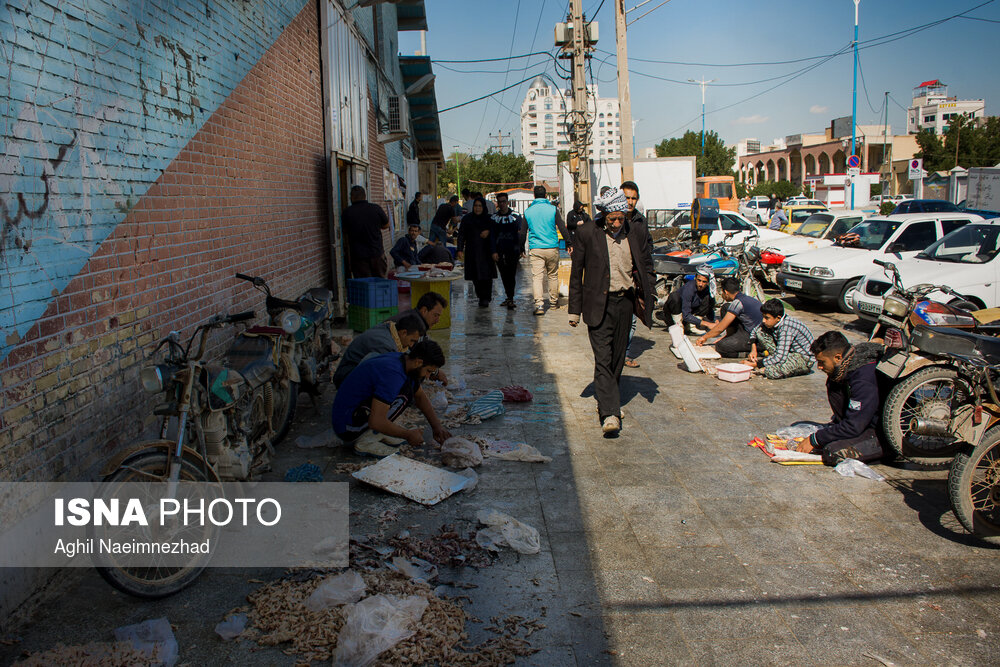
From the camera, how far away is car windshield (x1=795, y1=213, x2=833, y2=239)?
17.1 meters

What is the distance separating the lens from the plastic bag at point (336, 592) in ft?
11.0

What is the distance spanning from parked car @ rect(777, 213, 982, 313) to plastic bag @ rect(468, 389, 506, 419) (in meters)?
7.91

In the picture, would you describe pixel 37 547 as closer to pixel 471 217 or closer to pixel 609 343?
pixel 609 343

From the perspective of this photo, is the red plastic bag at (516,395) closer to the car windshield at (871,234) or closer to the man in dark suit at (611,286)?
the man in dark suit at (611,286)

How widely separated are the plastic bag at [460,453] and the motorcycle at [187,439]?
1373 millimetres

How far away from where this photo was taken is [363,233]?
35.1 ft

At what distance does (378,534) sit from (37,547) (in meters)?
1.71

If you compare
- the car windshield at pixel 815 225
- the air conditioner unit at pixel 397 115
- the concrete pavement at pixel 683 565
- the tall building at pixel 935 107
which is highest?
the tall building at pixel 935 107

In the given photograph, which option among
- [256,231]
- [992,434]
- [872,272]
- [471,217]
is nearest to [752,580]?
[992,434]

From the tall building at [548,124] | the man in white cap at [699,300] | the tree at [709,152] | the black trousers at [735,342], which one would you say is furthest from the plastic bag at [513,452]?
the tall building at [548,124]

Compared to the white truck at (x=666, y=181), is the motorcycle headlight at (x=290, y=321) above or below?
below

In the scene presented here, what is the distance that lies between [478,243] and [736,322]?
189 inches

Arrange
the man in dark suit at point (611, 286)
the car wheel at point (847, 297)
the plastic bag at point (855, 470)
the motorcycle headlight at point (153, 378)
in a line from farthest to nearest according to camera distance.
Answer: the car wheel at point (847, 297)
the man in dark suit at point (611, 286)
the plastic bag at point (855, 470)
the motorcycle headlight at point (153, 378)

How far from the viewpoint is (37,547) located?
3447 mm
